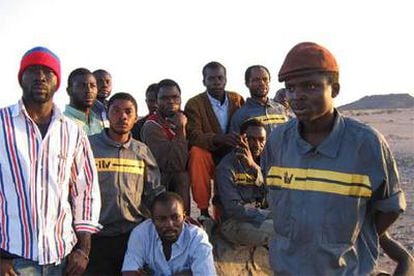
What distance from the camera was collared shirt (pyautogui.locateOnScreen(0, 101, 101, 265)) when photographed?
353 centimetres

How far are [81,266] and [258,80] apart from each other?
3.20 m

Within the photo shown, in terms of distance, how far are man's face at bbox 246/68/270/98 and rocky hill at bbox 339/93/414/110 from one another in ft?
148

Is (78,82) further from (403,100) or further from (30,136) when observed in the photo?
(403,100)

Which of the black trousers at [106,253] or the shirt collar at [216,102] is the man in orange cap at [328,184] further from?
the shirt collar at [216,102]

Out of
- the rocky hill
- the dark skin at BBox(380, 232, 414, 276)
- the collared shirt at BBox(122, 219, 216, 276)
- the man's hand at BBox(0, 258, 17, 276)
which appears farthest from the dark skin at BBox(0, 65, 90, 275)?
the rocky hill

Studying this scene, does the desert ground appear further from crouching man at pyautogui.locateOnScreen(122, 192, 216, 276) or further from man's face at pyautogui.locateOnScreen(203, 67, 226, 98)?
man's face at pyautogui.locateOnScreen(203, 67, 226, 98)

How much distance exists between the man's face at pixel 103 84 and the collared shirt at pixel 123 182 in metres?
1.77

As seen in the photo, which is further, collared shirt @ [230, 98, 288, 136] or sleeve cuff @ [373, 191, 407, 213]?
collared shirt @ [230, 98, 288, 136]

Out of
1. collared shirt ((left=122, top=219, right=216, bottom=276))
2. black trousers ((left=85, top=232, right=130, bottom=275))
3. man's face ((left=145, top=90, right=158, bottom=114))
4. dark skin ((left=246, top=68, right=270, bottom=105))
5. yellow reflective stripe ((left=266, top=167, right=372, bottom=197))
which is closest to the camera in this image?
yellow reflective stripe ((left=266, top=167, right=372, bottom=197))

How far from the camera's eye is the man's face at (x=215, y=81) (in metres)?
6.46

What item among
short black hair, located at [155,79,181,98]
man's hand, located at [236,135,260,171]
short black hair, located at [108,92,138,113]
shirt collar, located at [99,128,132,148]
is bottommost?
man's hand, located at [236,135,260,171]

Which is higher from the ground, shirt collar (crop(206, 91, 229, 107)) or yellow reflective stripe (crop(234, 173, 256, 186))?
shirt collar (crop(206, 91, 229, 107))

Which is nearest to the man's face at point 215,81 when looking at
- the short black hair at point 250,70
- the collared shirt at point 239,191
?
the short black hair at point 250,70

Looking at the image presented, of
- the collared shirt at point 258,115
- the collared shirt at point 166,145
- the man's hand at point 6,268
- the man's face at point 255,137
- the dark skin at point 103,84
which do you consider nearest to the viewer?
the man's hand at point 6,268
